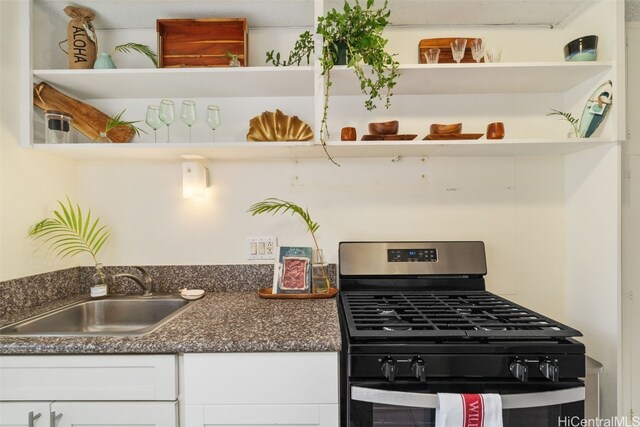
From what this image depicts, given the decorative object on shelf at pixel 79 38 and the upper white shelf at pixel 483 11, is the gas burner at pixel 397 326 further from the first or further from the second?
the decorative object on shelf at pixel 79 38

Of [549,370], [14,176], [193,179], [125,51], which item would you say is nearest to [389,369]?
[549,370]

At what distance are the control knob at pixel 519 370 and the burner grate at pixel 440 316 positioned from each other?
8 cm

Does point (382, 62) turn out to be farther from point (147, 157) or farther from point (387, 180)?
point (147, 157)

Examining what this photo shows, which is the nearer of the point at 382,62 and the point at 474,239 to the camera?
the point at 382,62

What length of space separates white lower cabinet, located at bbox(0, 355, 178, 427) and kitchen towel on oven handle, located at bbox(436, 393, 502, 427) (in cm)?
84

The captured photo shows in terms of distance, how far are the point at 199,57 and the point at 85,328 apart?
1.37 meters

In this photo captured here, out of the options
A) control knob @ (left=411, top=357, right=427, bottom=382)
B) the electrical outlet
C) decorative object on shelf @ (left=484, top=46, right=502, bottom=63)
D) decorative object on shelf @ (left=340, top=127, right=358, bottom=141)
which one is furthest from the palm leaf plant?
decorative object on shelf @ (left=484, top=46, right=502, bottom=63)

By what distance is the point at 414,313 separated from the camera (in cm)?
128

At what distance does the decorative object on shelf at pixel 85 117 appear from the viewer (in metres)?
1.50

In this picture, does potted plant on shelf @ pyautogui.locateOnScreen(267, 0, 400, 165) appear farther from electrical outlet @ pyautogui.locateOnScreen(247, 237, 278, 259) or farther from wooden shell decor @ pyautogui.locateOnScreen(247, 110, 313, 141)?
electrical outlet @ pyautogui.locateOnScreen(247, 237, 278, 259)

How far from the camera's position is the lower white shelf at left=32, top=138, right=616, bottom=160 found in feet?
4.61

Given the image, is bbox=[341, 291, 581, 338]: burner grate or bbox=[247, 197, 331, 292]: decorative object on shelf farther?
bbox=[247, 197, 331, 292]: decorative object on shelf

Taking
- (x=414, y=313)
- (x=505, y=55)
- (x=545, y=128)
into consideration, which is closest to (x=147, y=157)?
(x=414, y=313)

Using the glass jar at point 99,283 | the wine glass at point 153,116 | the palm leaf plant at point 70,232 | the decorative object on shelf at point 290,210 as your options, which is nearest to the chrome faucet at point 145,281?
the glass jar at point 99,283
